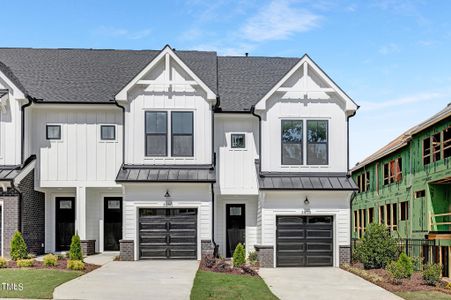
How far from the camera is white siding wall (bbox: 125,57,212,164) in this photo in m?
24.8

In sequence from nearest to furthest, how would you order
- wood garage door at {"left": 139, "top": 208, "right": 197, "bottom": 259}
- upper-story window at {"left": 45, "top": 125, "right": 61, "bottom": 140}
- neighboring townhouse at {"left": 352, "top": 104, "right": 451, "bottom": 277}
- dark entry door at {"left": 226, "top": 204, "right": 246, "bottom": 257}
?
wood garage door at {"left": 139, "top": 208, "right": 197, "bottom": 259}
neighboring townhouse at {"left": 352, "top": 104, "right": 451, "bottom": 277}
upper-story window at {"left": 45, "top": 125, "right": 61, "bottom": 140}
dark entry door at {"left": 226, "top": 204, "right": 246, "bottom": 257}

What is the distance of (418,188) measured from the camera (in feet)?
92.4

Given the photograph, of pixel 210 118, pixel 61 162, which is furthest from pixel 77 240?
pixel 210 118

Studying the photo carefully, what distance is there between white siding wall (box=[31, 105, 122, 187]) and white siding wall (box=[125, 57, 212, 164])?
1.54 m

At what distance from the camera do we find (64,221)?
27422 mm

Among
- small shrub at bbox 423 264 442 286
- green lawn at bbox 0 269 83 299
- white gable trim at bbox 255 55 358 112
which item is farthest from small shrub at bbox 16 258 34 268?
small shrub at bbox 423 264 442 286

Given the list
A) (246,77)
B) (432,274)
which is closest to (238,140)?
(246,77)

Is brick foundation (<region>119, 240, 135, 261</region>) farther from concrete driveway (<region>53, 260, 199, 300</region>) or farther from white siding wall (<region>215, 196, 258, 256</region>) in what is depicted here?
white siding wall (<region>215, 196, 258, 256</region>)

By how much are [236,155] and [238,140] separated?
2.26 ft

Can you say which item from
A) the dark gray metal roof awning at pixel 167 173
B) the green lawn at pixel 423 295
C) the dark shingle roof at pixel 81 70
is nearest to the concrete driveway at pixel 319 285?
the green lawn at pixel 423 295

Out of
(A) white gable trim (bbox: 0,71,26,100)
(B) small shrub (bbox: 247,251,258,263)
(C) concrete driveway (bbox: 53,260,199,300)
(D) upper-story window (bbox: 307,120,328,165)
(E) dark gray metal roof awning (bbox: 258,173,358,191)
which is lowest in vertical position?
(B) small shrub (bbox: 247,251,258,263)

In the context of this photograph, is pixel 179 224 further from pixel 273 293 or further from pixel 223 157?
pixel 273 293

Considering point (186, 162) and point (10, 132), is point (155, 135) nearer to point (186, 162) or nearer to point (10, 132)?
point (186, 162)

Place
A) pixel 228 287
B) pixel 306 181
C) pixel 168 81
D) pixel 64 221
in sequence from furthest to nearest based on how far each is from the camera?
pixel 64 221 → pixel 168 81 → pixel 306 181 → pixel 228 287
